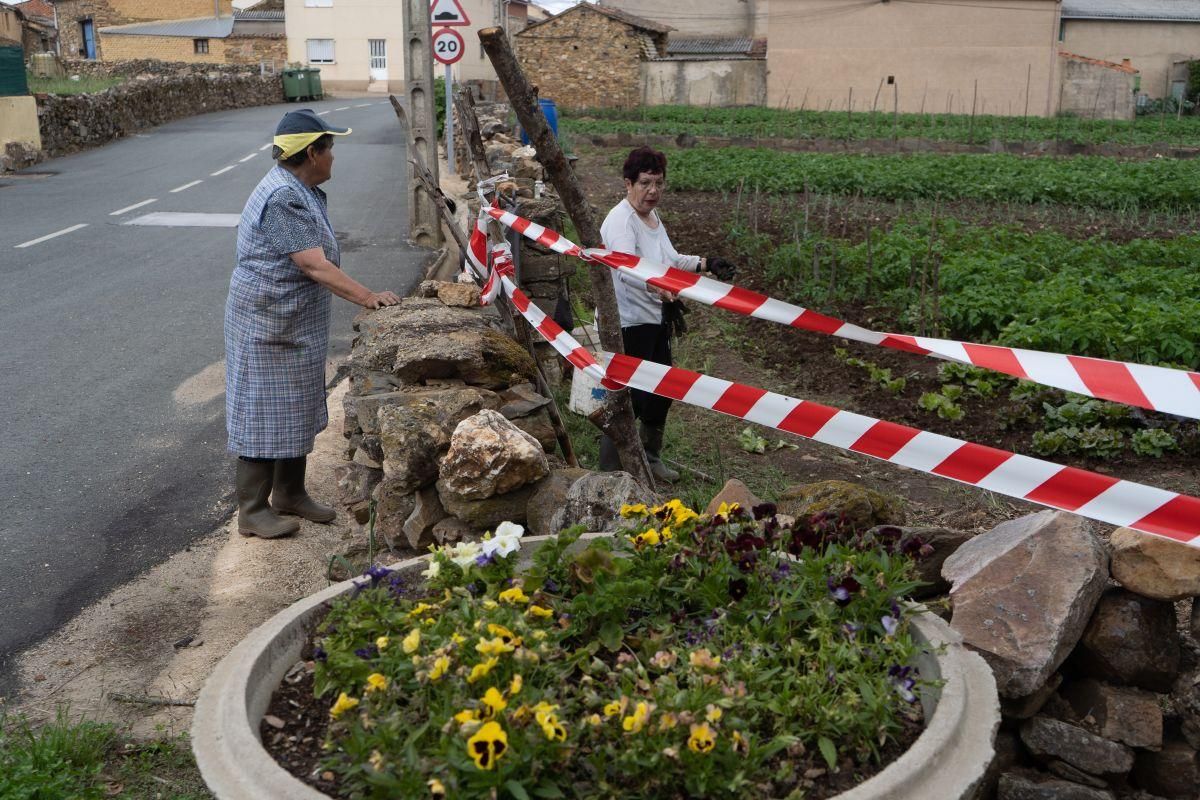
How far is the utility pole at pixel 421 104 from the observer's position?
13414mm

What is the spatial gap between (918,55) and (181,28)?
38652 millimetres

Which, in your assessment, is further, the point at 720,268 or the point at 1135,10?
the point at 1135,10

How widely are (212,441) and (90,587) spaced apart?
2.11 metres

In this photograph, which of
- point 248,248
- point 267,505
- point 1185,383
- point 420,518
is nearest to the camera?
point 1185,383

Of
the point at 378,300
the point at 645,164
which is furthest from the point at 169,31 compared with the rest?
the point at 378,300

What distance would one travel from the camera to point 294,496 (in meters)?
5.75

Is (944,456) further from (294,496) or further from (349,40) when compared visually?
(349,40)

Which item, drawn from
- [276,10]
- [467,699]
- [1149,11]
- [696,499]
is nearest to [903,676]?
[467,699]

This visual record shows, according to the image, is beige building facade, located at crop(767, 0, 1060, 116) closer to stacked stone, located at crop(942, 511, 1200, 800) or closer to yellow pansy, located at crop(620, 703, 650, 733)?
stacked stone, located at crop(942, 511, 1200, 800)

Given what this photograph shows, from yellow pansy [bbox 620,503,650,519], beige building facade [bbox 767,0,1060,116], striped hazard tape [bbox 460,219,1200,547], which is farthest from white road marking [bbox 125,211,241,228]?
beige building facade [bbox 767,0,1060,116]

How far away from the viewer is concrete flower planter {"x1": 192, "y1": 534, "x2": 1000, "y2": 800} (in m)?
2.34

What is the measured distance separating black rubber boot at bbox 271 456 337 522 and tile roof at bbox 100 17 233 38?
200 feet

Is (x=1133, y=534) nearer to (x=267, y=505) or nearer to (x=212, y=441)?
(x=267, y=505)

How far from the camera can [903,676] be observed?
269 cm
